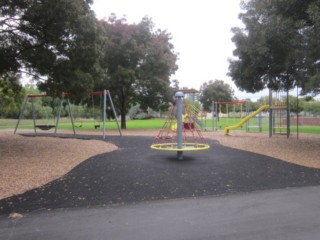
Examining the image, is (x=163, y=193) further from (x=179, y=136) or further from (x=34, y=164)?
(x=34, y=164)

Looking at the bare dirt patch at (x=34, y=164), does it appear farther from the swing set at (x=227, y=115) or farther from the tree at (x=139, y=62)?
the swing set at (x=227, y=115)

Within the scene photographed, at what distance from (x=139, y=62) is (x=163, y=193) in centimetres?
2015

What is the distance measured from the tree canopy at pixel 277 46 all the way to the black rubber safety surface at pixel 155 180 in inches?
157

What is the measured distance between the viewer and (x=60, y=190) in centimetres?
661

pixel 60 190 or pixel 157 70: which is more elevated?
pixel 157 70

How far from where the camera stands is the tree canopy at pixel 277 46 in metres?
10.4

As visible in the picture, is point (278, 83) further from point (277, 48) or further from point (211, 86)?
point (211, 86)

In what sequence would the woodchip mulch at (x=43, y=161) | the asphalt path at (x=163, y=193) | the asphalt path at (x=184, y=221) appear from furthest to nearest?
the woodchip mulch at (x=43, y=161) < the asphalt path at (x=163, y=193) < the asphalt path at (x=184, y=221)

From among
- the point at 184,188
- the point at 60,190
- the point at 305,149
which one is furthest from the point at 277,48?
the point at 60,190

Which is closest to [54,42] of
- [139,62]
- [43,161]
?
[43,161]

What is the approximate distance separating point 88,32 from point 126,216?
7732mm

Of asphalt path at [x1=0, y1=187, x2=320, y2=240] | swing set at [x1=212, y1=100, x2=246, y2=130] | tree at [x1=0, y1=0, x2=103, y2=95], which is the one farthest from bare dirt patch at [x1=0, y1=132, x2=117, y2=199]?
swing set at [x1=212, y1=100, x2=246, y2=130]

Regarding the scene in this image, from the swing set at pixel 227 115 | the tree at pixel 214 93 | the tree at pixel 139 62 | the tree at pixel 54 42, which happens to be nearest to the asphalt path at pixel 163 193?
the tree at pixel 54 42

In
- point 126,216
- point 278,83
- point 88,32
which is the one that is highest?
point 88,32
